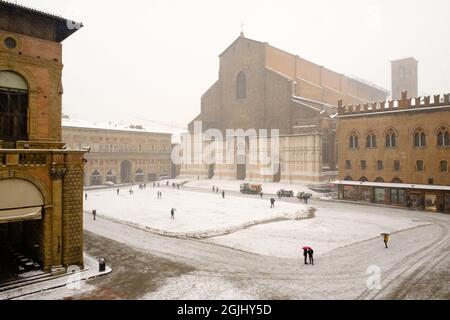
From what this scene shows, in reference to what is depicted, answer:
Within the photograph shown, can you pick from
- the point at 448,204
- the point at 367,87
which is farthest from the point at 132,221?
the point at 367,87

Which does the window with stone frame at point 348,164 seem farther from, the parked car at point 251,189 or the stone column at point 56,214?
the stone column at point 56,214

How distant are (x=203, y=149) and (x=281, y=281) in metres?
50.6

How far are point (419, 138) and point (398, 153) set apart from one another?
260 cm

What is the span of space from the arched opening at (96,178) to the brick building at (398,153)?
4594 cm

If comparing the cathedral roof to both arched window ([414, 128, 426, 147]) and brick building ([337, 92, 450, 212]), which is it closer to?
brick building ([337, 92, 450, 212])

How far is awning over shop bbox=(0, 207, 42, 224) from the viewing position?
1386 centimetres

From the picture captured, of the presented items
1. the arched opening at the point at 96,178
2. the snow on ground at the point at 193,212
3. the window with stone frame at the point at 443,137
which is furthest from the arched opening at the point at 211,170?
the window with stone frame at the point at 443,137

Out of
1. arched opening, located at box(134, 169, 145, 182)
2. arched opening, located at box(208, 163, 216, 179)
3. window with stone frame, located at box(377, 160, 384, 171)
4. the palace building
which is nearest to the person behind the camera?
window with stone frame, located at box(377, 160, 384, 171)

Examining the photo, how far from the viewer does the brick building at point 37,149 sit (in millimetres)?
14391

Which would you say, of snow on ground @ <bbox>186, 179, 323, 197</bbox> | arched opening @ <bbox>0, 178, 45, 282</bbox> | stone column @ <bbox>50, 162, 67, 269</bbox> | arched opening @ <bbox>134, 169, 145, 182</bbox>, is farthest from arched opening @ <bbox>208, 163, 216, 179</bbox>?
stone column @ <bbox>50, 162, 67, 269</bbox>

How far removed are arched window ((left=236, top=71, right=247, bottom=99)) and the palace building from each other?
0.58 feet

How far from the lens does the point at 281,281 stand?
46.6ft
